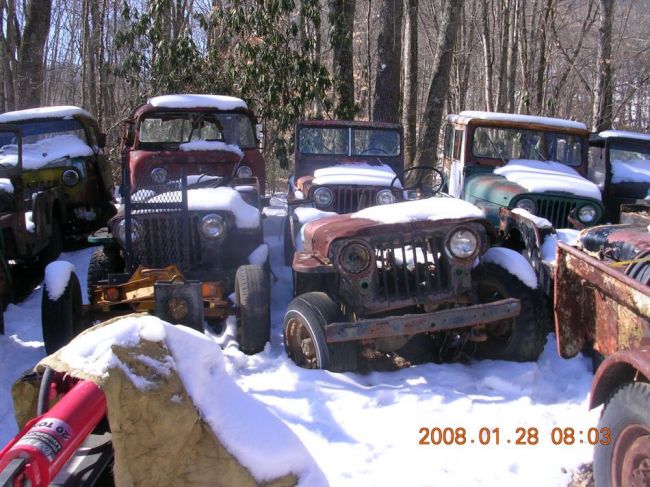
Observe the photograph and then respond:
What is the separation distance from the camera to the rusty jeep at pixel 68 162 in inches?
345

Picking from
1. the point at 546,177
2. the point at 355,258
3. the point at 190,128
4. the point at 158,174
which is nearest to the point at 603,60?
the point at 546,177

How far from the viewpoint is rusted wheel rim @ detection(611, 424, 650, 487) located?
2.35 metres

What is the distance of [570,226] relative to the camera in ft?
22.3

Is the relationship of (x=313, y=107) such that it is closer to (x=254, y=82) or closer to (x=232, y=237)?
(x=254, y=82)

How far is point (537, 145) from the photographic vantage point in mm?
7879

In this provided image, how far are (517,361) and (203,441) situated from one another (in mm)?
3223

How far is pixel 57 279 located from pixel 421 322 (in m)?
2.69

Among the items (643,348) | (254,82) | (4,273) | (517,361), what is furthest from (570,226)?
(254,82)

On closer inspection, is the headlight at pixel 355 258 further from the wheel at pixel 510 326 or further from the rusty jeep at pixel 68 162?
the rusty jeep at pixel 68 162

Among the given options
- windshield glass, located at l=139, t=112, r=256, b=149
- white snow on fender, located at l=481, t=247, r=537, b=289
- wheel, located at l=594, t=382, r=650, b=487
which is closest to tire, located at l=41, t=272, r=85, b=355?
white snow on fender, located at l=481, t=247, r=537, b=289

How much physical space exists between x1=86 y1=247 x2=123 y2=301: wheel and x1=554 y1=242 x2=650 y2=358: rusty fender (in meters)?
3.84

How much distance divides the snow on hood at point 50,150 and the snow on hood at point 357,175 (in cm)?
387

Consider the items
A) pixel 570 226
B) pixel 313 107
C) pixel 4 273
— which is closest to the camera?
pixel 4 273

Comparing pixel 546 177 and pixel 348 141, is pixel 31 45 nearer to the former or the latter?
pixel 348 141
